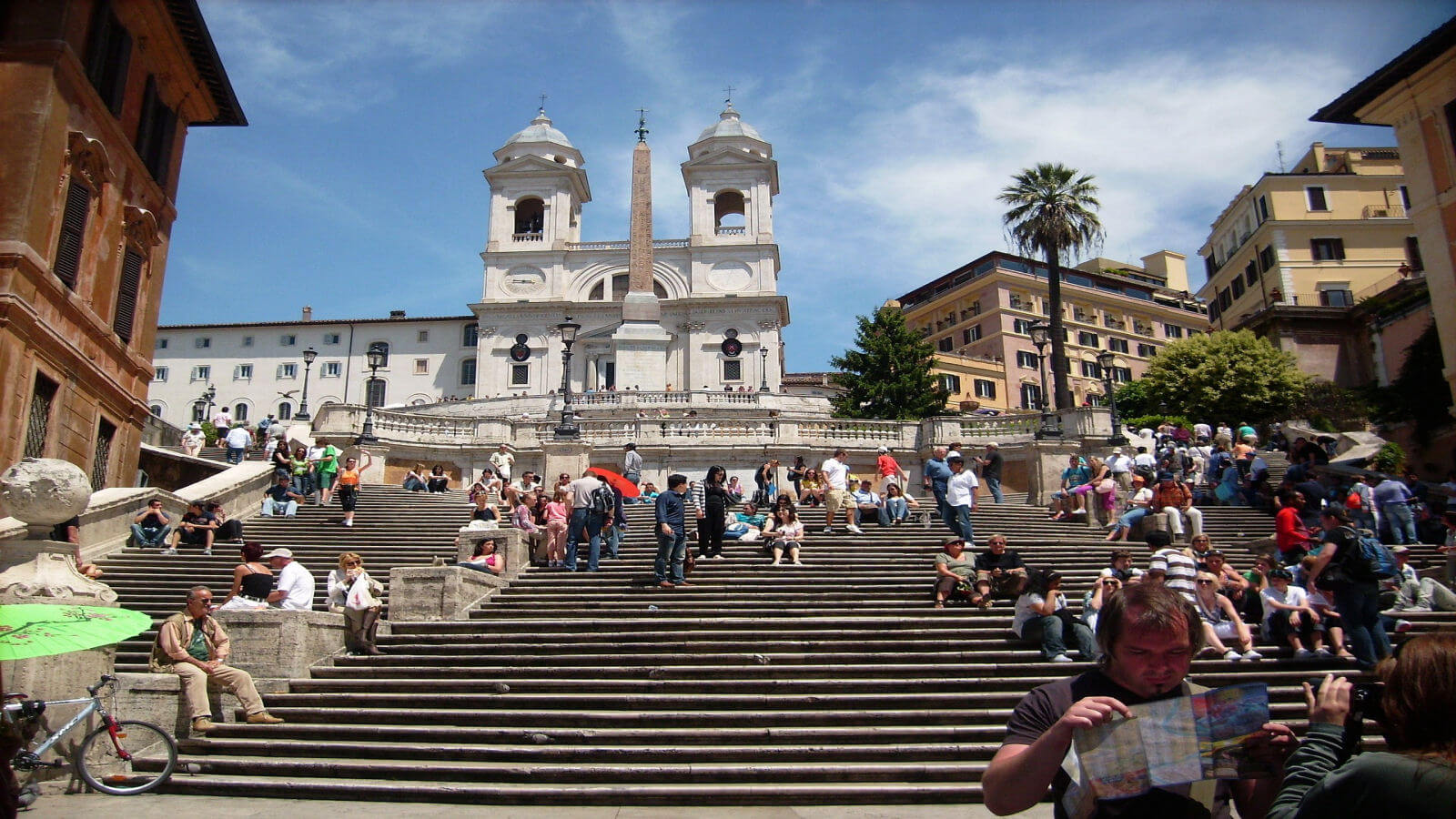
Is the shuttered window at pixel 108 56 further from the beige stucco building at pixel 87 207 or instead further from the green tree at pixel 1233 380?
the green tree at pixel 1233 380

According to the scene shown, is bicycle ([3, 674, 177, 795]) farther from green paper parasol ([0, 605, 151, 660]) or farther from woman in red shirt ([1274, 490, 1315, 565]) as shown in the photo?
woman in red shirt ([1274, 490, 1315, 565])

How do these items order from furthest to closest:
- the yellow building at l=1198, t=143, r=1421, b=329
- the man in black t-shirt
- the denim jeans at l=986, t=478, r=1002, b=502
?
the yellow building at l=1198, t=143, r=1421, b=329 → the denim jeans at l=986, t=478, r=1002, b=502 → the man in black t-shirt

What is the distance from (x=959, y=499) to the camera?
16.5 metres

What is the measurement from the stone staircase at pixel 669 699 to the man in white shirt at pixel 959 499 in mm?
2155

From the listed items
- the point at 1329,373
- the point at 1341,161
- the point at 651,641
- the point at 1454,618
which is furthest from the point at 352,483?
the point at 1341,161

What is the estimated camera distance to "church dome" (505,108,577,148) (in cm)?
7531

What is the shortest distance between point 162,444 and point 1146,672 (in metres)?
33.0

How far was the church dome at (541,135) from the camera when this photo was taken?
75312mm

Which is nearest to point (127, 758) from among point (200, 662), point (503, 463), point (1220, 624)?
point (200, 662)

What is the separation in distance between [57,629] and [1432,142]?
3155cm

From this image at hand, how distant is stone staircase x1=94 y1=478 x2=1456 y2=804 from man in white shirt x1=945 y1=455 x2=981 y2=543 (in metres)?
2.15

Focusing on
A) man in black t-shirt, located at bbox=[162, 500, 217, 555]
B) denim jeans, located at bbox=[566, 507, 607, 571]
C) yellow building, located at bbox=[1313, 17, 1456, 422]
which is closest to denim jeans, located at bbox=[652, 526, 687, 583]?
denim jeans, located at bbox=[566, 507, 607, 571]

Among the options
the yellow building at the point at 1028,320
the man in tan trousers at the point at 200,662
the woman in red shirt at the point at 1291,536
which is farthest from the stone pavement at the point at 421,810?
the yellow building at the point at 1028,320

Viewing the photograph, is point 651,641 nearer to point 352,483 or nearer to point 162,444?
point 352,483
